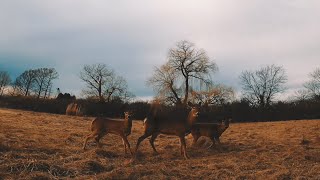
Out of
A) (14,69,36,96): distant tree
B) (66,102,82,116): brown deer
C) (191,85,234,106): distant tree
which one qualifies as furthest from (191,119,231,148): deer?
(14,69,36,96): distant tree

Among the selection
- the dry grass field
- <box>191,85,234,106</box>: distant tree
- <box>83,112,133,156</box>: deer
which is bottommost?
the dry grass field

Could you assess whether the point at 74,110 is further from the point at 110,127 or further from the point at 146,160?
the point at 146,160

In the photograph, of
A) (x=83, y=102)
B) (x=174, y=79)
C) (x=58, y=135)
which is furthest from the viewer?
(x=174, y=79)

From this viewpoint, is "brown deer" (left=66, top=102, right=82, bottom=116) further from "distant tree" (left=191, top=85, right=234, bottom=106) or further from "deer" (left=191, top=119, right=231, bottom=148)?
"deer" (left=191, top=119, right=231, bottom=148)

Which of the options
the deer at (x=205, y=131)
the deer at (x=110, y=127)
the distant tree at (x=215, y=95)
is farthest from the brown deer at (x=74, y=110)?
the deer at (x=110, y=127)

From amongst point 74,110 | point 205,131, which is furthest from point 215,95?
point 205,131

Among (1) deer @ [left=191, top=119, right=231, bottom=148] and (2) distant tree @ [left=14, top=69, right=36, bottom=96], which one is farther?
(2) distant tree @ [left=14, top=69, right=36, bottom=96]

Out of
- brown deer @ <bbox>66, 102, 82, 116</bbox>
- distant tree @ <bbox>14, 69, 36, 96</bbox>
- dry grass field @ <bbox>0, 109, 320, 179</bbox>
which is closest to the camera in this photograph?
dry grass field @ <bbox>0, 109, 320, 179</bbox>

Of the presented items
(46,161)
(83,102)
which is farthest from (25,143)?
(83,102)

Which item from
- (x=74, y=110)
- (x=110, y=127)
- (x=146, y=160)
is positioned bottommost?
(x=146, y=160)

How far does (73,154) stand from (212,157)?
17.6 feet

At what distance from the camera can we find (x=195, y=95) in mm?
54281

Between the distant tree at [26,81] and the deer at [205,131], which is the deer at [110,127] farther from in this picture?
the distant tree at [26,81]

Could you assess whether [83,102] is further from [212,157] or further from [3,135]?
[212,157]
